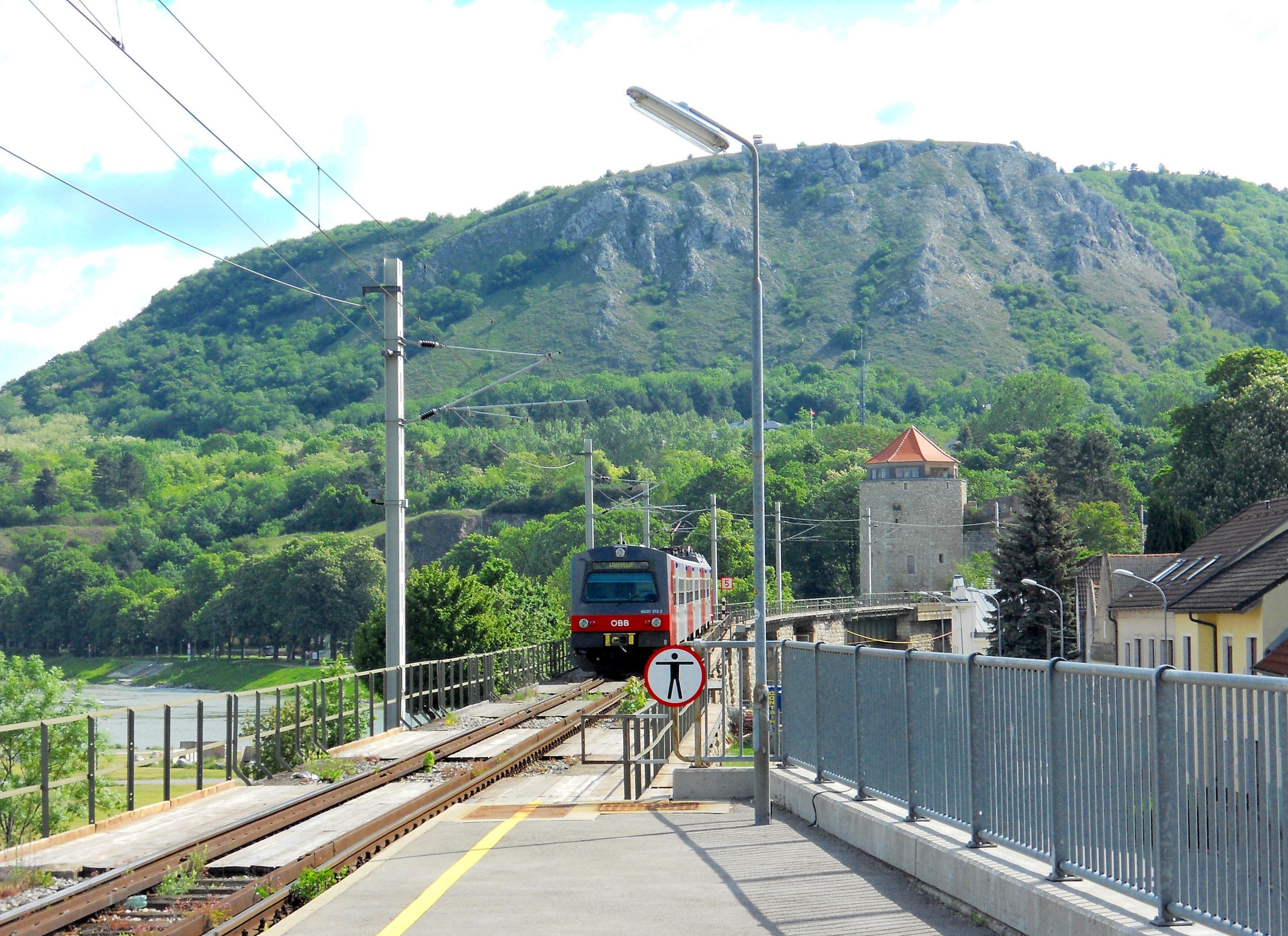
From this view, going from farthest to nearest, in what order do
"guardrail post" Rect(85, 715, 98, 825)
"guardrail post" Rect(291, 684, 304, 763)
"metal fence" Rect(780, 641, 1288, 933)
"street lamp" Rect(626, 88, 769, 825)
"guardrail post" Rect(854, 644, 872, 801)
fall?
"guardrail post" Rect(291, 684, 304, 763), "guardrail post" Rect(85, 715, 98, 825), "street lamp" Rect(626, 88, 769, 825), "guardrail post" Rect(854, 644, 872, 801), "metal fence" Rect(780, 641, 1288, 933)

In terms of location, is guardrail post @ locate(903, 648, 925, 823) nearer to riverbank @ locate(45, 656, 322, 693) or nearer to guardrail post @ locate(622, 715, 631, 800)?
guardrail post @ locate(622, 715, 631, 800)

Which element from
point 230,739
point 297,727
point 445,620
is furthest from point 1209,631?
point 230,739

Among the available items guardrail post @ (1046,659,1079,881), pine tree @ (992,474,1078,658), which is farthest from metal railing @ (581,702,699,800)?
pine tree @ (992,474,1078,658)

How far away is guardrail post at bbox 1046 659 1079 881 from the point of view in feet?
26.0

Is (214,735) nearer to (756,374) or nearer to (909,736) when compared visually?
(756,374)

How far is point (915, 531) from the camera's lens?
12344 centimetres

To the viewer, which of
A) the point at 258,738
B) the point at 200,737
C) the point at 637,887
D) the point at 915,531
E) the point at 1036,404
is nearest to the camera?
the point at 637,887

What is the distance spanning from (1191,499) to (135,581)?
391ft

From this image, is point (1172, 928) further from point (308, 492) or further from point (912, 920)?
point (308, 492)

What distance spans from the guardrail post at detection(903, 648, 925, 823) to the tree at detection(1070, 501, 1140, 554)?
93.8m

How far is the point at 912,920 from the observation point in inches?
332

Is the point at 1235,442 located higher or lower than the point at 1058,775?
higher

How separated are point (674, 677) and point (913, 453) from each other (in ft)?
376

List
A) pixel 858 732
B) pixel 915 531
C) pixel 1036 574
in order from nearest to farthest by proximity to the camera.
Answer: pixel 858 732 < pixel 1036 574 < pixel 915 531
